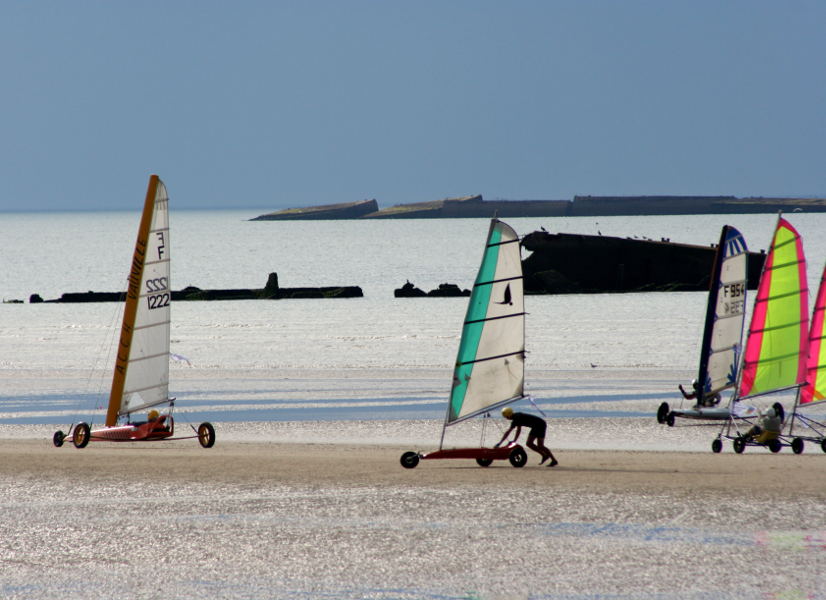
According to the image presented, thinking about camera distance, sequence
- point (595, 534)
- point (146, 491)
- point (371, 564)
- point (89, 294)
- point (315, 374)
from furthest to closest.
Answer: point (89, 294)
point (315, 374)
point (146, 491)
point (595, 534)
point (371, 564)

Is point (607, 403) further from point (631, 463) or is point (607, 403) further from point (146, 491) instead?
point (146, 491)

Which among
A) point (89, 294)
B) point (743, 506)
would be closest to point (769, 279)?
point (743, 506)

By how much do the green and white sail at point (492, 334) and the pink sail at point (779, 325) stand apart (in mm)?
6983

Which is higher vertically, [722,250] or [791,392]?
[722,250]

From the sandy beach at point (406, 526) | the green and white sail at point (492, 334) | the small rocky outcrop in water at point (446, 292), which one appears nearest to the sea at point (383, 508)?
the sandy beach at point (406, 526)

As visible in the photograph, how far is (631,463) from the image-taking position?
20812 mm

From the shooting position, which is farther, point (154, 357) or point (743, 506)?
point (154, 357)

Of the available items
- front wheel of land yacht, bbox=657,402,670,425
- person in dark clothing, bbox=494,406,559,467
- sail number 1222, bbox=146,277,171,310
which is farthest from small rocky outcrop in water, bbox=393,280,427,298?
person in dark clothing, bbox=494,406,559,467

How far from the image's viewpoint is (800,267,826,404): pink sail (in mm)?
24297

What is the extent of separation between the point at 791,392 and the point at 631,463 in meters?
12.0

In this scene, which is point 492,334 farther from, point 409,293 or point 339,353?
point 409,293

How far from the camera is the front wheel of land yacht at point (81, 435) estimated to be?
2236cm

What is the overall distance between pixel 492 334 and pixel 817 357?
8.28 meters

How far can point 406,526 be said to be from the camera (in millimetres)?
16422
